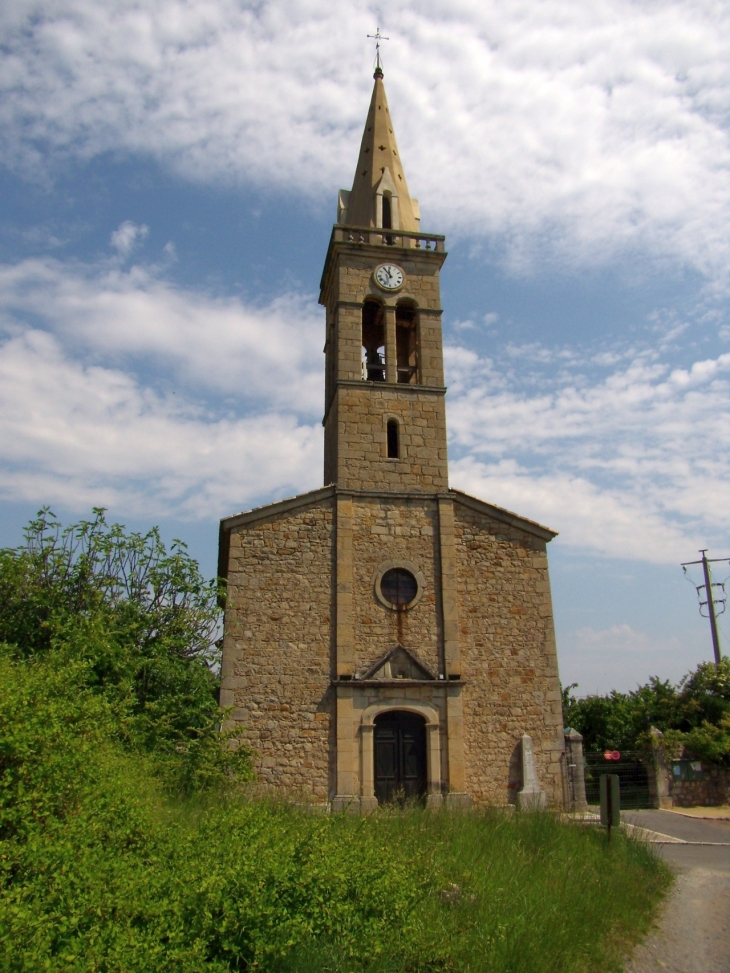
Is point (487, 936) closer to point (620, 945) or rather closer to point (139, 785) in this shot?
point (620, 945)

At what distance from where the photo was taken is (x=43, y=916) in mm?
4477

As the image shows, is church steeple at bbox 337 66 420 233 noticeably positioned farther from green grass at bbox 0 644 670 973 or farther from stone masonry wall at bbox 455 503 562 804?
green grass at bbox 0 644 670 973

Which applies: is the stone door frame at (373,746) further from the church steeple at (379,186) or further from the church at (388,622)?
→ the church steeple at (379,186)

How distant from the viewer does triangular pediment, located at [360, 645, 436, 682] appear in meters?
15.0

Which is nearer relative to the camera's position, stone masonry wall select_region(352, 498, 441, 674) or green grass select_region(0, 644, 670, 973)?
green grass select_region(0, 644, 670, 973)

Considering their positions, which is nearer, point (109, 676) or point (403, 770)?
point (109, 676)

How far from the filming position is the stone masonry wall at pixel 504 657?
49.3ft

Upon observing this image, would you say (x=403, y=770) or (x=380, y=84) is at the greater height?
(x=380, y=84)

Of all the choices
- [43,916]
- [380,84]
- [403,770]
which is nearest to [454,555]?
[403,770]

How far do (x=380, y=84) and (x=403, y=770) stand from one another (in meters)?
20.6

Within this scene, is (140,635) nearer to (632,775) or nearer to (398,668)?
(398,668)

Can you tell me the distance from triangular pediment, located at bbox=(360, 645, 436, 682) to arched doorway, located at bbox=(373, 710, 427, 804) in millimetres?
768

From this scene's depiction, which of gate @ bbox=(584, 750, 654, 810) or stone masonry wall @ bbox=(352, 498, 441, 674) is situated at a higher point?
stone masonry wall @ bbox=(352, 498, 441, 674)

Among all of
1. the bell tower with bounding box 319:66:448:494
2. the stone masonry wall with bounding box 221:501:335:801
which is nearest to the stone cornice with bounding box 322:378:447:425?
the bell tower with bounding box 319:66:448:494
